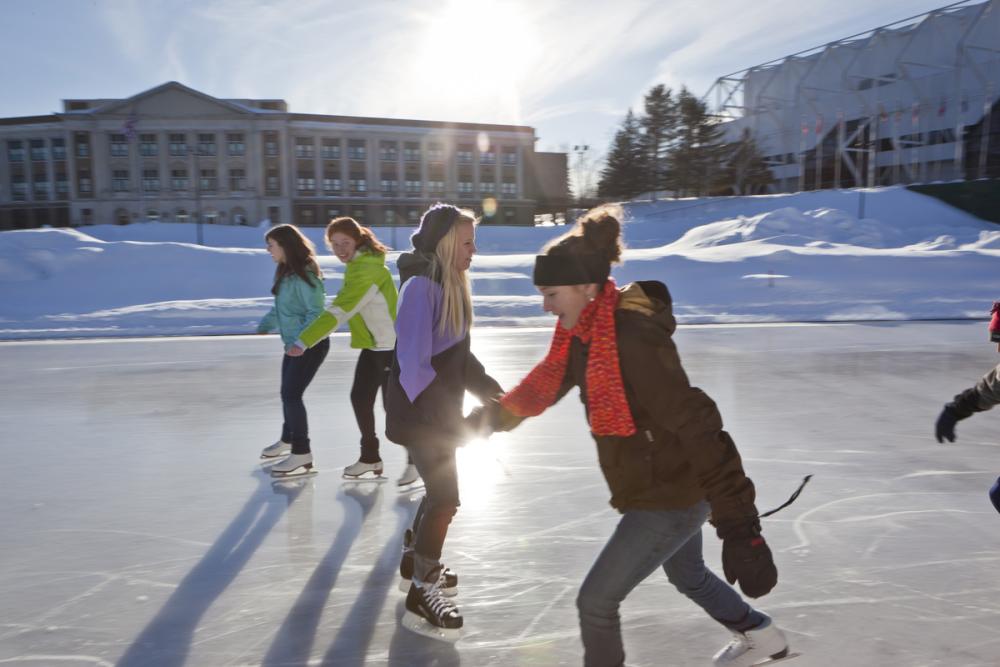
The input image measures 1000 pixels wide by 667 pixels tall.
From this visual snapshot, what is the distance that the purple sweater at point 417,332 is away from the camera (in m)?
2.88

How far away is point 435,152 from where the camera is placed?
231ft

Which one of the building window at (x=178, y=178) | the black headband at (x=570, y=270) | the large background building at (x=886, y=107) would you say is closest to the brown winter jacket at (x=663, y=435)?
the black headband at (x=570, y=270)

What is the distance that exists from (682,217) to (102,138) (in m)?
51.1

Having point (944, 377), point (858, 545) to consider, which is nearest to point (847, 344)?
point (944, 377)

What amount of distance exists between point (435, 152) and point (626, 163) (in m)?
20.5

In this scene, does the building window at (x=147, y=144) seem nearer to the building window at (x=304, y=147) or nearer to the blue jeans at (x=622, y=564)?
the building window at (x=304, y=147)

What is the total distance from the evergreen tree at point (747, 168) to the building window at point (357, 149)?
32631 mm

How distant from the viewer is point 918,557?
366 centimetres

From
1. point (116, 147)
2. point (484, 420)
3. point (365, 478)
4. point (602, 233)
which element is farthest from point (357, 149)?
point (602, 233)

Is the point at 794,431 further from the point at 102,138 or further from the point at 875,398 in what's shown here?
the point at 102,138

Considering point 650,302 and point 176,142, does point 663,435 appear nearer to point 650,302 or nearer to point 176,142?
point 650,302

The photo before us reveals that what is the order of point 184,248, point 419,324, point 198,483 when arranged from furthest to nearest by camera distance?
point 184,248, point 198,483, point 419,324

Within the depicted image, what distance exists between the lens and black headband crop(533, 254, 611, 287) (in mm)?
2184

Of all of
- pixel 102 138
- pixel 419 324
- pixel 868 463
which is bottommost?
pixel 868 463
